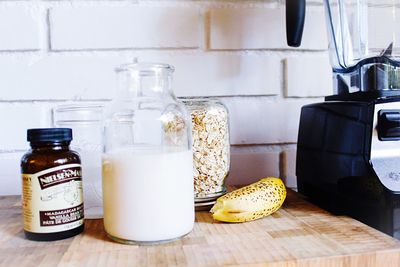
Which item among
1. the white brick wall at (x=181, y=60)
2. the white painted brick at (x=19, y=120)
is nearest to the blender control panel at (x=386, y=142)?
the white brick wall at (x=181, y=60)

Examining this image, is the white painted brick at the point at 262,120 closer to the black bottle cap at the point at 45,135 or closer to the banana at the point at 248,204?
the banana at the point at 248,204

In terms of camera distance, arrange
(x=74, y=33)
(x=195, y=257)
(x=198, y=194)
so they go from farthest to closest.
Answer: (x=74, y=33) → (x=198, y=194) → (x=195, y=257)

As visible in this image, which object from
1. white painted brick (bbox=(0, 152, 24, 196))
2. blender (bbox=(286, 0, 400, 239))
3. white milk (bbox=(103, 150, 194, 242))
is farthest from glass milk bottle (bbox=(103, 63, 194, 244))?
white painted brick (bbox=(0, 152, 24, 196))

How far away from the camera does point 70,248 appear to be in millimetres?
443

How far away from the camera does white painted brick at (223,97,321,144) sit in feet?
2.62

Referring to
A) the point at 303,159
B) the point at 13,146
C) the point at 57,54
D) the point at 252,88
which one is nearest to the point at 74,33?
the point at 57,54

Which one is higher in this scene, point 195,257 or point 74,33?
point 74,33

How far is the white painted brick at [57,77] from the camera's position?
74 cm

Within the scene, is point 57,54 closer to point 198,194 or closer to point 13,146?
point 13,146

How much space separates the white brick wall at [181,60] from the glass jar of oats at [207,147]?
0.18 meters

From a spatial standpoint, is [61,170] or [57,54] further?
[57,54]

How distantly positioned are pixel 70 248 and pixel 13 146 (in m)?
0.39

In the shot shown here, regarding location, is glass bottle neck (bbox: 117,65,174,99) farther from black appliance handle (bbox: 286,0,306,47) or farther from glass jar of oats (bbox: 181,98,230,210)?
black appliance handle (bbox: 286,0,306,47)

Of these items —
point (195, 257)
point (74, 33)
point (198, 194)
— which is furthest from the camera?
point (74, 33)
